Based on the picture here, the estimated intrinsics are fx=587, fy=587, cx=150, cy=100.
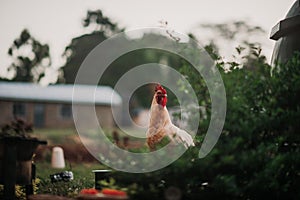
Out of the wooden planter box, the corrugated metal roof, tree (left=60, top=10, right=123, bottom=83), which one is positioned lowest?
the wooden planter box

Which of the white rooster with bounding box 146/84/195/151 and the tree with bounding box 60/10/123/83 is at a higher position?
the tree with bounding box 60/10/123/83

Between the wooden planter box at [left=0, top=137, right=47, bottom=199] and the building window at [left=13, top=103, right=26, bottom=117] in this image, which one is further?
the building window at [left=13, top=103, right=26, bottom=117]

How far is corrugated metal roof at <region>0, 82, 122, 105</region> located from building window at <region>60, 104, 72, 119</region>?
0.61 m

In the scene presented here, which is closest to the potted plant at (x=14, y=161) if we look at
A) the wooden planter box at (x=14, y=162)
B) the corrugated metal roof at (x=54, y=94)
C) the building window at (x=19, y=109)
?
the wooden planter box at (x=14, y=162)

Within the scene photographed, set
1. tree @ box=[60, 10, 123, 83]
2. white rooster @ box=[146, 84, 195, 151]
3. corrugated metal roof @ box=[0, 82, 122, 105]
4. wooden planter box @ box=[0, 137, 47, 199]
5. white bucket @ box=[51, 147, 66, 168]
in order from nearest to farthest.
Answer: wooden planter box @ box=[0, 137, 47, 199], white rooster @ box=[146, 84, 195, 151], white bucket @ box=[51, 147, 66, 168], corrugated metal roof @ box=[0, 82, 122, 105], tree @ box=[60, 10, 123, 83]

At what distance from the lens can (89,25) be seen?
63.8 metres

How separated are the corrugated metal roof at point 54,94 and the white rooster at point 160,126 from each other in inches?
1360

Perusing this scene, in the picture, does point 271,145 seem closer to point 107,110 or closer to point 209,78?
point 209,78

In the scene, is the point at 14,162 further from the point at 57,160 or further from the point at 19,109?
the point at 19,109

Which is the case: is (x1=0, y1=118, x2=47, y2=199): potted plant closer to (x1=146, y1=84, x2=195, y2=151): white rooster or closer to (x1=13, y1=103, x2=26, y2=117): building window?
(x1=146, y1=84, x2=195, y2=151): white rooster

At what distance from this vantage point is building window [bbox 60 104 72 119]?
47.2 m

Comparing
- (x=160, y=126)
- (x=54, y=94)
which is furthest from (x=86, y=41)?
(x=160, y=126)

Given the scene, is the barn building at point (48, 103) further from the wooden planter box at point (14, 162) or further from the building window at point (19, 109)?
the wooden planter box at point (14, 162)

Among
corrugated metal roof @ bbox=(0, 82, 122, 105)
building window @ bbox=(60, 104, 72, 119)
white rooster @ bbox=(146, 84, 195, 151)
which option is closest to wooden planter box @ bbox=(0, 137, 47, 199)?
white rooster @ bbox=(146, 84, 195, 151)
